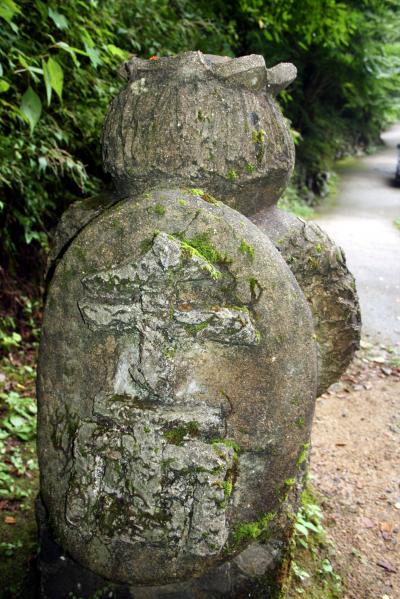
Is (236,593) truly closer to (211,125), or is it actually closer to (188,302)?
(188,302)

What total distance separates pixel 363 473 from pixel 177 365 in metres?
2.51

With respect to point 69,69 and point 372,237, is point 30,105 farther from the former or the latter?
point 372,237

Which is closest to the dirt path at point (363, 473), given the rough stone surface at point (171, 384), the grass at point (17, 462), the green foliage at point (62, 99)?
the rough stone surface at point (171, 384)

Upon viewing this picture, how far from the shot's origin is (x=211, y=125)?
1.64m

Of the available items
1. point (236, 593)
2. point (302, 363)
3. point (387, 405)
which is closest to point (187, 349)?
point (302, 363)

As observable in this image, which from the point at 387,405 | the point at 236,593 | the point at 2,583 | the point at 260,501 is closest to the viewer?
the point at 260,501

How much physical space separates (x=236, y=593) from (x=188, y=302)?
978 mm

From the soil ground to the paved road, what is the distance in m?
1.11

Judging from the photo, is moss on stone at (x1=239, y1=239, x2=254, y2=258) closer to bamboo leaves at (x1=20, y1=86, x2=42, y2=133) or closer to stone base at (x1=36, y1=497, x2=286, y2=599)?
bamboo leaves at (x1=20, y1=86, x2=42, y2=133)

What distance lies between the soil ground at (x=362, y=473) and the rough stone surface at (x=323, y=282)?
1028 millimetres

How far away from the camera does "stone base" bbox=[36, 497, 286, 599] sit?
1640 millimetres

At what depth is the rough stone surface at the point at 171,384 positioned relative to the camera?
1.41 m

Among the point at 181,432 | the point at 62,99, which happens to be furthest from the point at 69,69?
the point at 181,432

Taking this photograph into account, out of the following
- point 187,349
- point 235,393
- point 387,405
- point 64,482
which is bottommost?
point 387,405
